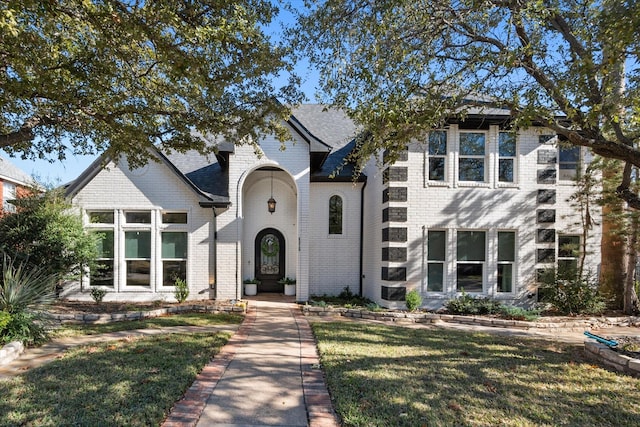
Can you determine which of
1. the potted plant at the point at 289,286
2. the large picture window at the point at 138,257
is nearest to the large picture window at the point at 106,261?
the large picture window at the point at 138,257

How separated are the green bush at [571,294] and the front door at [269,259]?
29.3 ft

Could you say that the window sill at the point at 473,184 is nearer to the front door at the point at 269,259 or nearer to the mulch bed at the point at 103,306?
the front door at the point at 269,259

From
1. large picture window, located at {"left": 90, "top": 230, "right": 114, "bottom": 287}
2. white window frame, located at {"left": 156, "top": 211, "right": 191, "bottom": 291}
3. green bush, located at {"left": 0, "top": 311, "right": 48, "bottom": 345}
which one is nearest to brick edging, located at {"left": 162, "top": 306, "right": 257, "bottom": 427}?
green bush, located at {"left": 0, "top": 311, "right": 48, "bottom": 345}

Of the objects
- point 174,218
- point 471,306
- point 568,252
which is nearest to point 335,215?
point 471,306

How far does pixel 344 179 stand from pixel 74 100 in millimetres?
8387

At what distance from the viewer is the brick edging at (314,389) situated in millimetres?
3828

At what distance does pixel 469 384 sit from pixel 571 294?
7485 mm

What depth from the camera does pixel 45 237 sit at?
10.0 metres

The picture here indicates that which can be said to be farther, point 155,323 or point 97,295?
point 97,295

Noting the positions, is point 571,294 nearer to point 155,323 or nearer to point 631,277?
point 631,277

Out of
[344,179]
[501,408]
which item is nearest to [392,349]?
[501,408]

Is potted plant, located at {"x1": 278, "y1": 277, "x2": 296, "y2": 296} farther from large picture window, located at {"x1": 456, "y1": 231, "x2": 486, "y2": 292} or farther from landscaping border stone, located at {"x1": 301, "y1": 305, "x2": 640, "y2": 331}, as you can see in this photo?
large picture window, located at {"x1": 456, "y1": 231, "x2": 486, "y2": 292}

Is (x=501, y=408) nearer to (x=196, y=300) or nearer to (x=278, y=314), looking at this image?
(x=278, y=314)

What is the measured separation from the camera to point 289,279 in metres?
13.3
